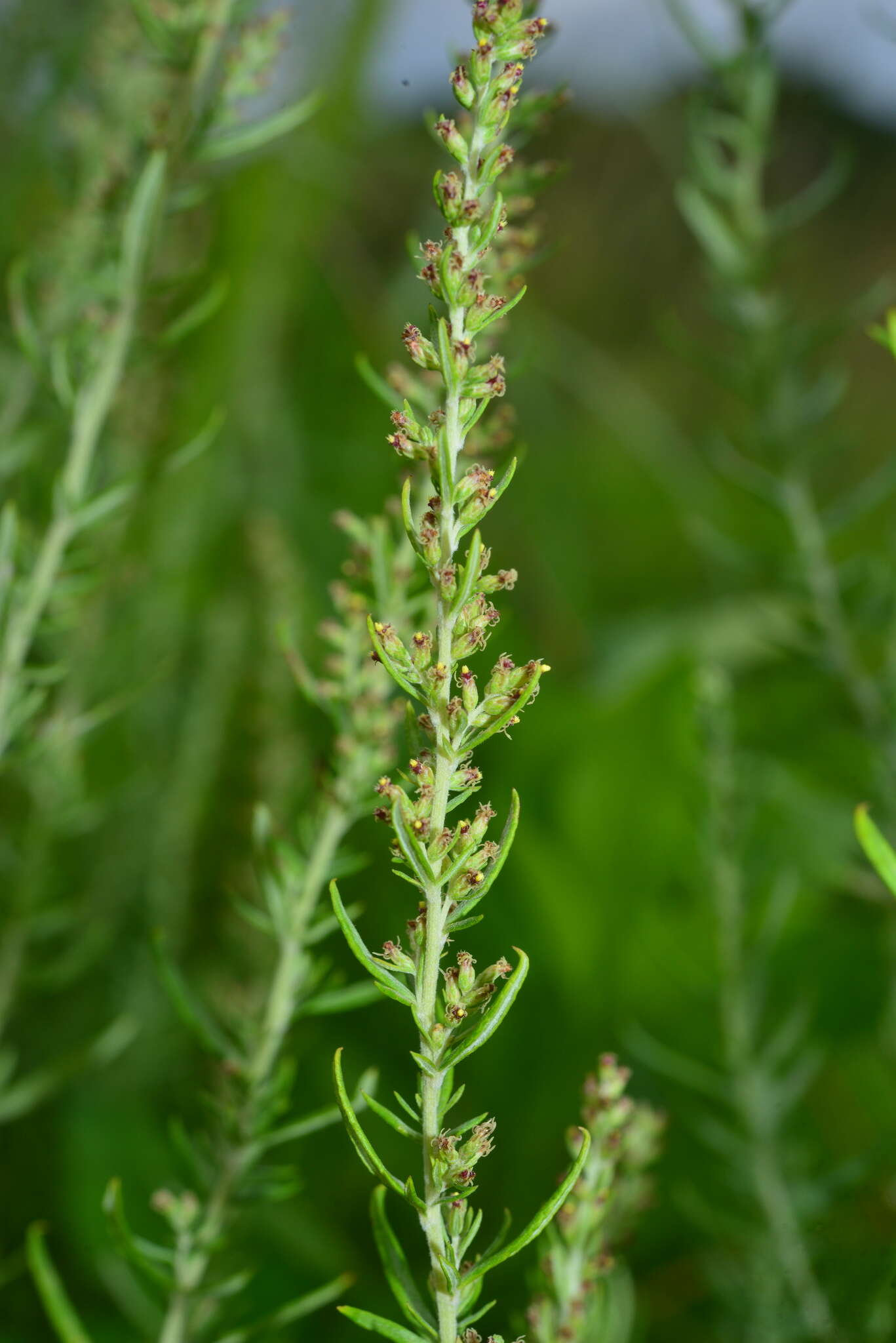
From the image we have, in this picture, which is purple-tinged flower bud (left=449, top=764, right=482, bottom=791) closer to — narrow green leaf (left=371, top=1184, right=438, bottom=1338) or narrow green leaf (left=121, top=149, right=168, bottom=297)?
narrow green leaf (left=371, top=1184, right=438, bottom=1338)

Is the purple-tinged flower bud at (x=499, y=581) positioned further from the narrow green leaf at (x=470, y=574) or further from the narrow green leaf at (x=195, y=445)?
the narrow green leaf at (x=195, y=445)

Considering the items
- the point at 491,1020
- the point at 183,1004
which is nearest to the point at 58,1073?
the point at 183,1004

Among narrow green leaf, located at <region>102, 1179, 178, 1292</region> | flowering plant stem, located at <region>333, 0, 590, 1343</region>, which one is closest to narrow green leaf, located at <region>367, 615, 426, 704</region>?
flowering plant stem, located at <region>333, 0, 590, 1343</region>

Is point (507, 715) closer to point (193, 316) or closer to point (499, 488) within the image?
point (499, 488)

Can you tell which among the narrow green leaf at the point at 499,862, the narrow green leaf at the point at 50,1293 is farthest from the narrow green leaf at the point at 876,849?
the narrow green leaf at the point at 50,1293

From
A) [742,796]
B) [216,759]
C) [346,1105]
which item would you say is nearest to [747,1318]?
[742,796]
